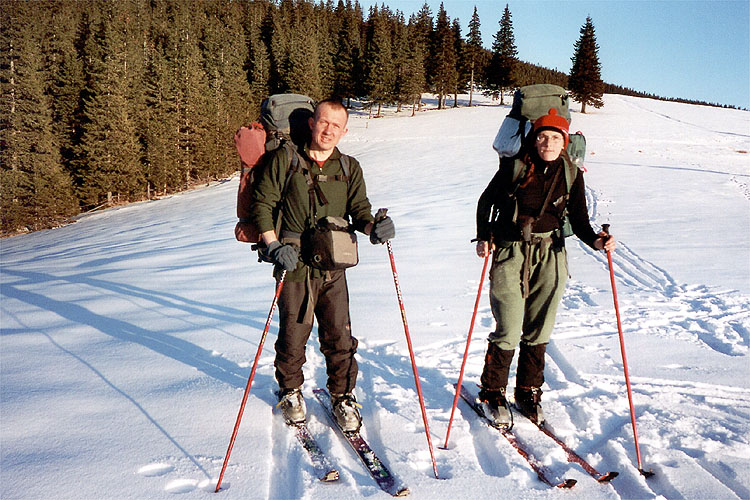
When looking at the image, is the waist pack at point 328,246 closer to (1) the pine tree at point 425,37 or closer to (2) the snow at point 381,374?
(2) the snow at point 381,374

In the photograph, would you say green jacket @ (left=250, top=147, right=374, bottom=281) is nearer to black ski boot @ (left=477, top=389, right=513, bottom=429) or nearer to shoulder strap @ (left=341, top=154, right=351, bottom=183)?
shoulder strap @ (left=341, top=154, right=351, bottom=183)

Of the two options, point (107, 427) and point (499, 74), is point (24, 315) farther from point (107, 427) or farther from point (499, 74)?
point (499, 74)

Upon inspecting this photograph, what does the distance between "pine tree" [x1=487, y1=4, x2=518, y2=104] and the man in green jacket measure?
201ft

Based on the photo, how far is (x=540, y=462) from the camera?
9.62 feet

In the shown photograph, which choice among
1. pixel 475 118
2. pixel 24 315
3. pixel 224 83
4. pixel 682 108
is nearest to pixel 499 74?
pixel 475 118

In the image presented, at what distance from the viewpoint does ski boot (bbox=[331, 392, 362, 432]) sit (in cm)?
322

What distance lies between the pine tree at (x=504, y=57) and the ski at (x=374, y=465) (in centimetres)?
6190

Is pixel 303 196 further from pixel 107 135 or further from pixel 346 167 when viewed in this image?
pixel 107 135

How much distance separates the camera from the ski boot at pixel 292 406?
10.9 feet

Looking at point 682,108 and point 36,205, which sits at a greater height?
point 682,108

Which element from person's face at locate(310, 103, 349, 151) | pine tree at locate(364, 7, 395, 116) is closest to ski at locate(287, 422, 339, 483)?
person's face at locate(310, 103, 349, 151)

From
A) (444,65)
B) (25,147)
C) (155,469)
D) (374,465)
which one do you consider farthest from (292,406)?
(444,65)

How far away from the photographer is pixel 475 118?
147ft

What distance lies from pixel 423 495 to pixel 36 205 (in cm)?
2730
